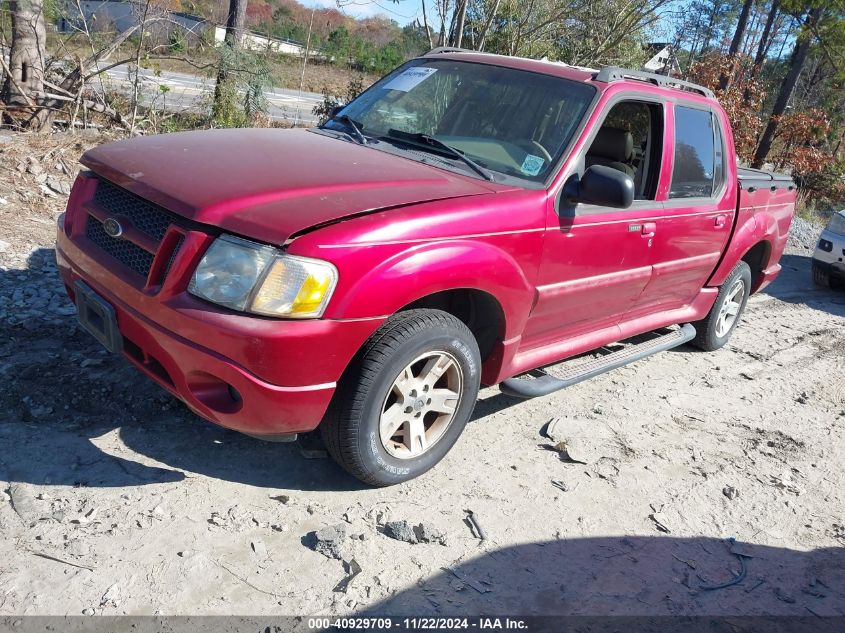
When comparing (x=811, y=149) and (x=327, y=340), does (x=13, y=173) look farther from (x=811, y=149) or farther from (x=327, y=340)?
(x=811, y=149)

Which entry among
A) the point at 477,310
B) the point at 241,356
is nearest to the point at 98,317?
the point at 241,356

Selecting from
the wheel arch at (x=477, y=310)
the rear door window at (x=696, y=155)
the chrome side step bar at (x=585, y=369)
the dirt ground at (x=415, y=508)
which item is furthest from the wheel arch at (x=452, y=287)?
the rear door window at (x=696, y=155)

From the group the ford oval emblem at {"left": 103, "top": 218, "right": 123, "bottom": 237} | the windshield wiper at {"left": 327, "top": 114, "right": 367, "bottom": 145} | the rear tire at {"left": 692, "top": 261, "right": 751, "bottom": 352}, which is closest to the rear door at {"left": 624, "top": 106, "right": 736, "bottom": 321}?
the rear tire at {"left": 692, "top": 261, "right": 751, "bottom": 352}

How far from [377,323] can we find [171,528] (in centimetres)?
118

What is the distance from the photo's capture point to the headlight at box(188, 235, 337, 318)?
2672mm

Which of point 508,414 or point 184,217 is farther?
point 508,414

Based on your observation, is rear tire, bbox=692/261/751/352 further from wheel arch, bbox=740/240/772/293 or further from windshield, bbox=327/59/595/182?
windshield, bbox=327/59/595/182

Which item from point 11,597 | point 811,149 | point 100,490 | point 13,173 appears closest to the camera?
point 11,597

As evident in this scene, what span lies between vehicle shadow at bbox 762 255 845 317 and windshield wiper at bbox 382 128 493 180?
6.11m

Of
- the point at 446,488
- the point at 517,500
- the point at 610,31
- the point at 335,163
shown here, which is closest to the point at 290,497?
the point at 446,488

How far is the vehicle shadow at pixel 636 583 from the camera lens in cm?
275

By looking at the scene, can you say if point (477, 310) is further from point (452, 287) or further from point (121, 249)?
point (121, 249)

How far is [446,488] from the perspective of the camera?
136 inches

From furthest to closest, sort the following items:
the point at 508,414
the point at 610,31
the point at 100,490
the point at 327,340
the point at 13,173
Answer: the point at 610,31, the point at 13,173, the point at 508,414, the point at 100,490, the point at 327,340
